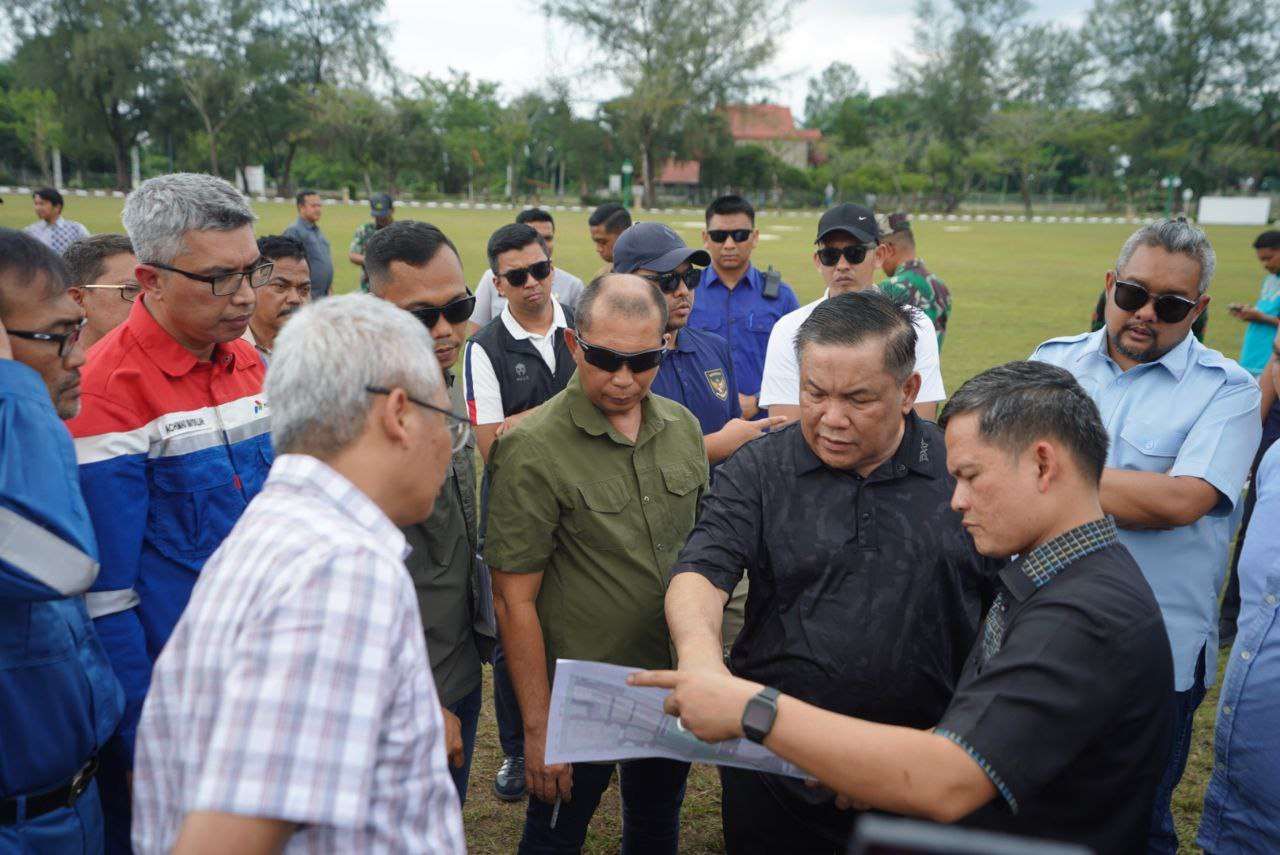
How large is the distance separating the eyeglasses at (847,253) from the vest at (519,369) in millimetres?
1843

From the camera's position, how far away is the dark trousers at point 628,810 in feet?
9.76

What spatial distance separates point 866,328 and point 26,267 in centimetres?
228

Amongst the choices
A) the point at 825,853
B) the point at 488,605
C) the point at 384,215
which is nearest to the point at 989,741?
the point at 825,853

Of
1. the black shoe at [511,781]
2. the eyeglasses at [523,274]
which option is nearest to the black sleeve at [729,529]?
the black shoe at [511,781]

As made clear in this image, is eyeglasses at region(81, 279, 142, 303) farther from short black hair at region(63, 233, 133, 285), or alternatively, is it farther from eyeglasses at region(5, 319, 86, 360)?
eyeglasses at region(5, 319, 86, 360)

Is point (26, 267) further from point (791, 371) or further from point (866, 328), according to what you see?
point (791, 371)

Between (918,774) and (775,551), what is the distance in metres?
0.88

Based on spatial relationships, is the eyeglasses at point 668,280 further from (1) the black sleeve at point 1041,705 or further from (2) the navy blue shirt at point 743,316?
(1) the black sleeve at point 1041,705

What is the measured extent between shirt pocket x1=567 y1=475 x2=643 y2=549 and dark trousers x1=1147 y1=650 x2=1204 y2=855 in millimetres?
1944

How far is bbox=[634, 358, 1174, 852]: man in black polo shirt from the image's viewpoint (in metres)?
1.72

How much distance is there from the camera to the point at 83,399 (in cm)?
251

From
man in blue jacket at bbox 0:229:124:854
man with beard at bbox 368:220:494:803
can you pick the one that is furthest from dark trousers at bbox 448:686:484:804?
man in blue jacket at bbox 0:229:124:854

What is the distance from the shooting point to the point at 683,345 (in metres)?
4.52

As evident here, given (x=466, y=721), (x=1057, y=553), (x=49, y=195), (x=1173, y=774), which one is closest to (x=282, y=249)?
(x=466, y=721)
